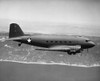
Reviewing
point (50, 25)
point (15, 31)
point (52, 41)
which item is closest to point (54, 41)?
point (52, 41)

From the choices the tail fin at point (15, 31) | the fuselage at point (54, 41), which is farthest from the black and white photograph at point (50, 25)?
the fuselage at point (54, 41)

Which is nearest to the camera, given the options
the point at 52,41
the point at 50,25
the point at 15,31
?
the point at 52,41

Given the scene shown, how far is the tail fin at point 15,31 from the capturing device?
257 inches

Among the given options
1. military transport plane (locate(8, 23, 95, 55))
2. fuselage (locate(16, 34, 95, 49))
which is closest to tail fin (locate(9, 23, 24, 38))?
military transport plane (locate(8, 23, 95, 55))

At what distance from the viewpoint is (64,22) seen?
282 inches

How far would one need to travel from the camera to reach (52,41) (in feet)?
20.5

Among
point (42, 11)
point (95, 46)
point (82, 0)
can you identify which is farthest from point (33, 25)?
point (95, 46)

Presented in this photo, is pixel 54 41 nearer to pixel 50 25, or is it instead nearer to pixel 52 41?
pixel 52 41

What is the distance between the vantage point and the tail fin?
652 centimetres

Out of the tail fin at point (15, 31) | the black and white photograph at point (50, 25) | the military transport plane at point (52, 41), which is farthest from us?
the black and white photograph at point (50, 25)

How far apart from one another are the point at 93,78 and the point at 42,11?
372 centimetres

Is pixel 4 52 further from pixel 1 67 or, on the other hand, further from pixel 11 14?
pixel 11 14

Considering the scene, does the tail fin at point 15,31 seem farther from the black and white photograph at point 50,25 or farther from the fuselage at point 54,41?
the fuselage at point 54,41

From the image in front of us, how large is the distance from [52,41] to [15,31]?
1.57 m
